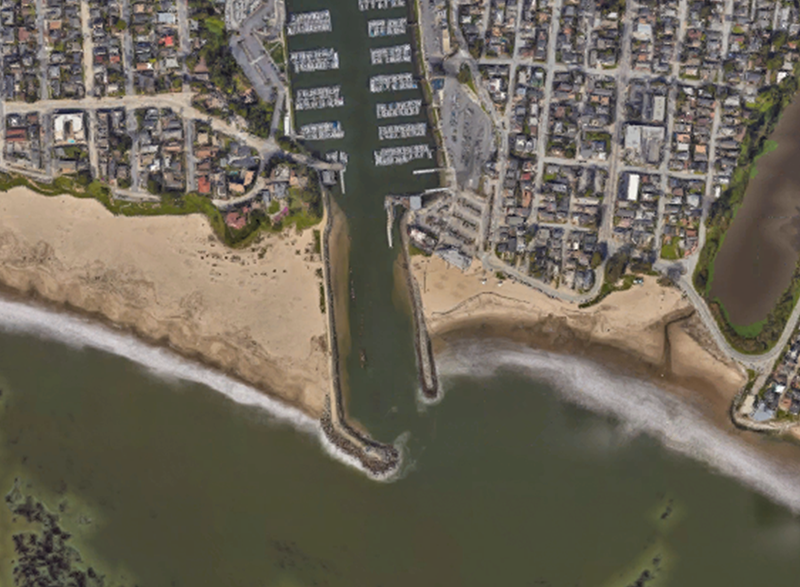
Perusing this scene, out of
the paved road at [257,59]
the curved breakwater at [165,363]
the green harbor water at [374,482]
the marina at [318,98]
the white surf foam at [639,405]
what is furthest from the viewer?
the paved road at [257,59]

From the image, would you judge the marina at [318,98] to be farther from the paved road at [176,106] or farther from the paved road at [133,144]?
the paved road at [133,144]

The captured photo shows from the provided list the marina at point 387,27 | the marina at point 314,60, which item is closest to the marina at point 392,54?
the marina at point 387,27

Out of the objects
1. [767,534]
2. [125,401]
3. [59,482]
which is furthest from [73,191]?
[767,534]

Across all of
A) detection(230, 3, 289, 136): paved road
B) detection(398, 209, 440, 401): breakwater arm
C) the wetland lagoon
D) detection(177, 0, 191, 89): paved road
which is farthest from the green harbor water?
the wetland lagoon

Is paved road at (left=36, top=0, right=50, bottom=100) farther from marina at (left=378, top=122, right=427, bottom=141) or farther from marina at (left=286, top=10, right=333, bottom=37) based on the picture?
marina at (left=378, top=122, right=427, bottom=141)

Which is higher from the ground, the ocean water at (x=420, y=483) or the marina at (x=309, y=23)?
the marina at (x=309, y=23)

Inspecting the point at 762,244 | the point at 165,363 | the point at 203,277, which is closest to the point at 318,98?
the point at 203,277
